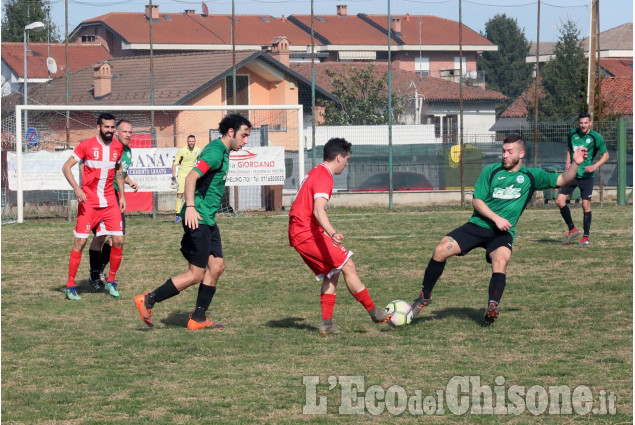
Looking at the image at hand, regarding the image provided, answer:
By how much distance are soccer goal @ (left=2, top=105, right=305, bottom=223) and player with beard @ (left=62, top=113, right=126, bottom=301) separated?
427 inches

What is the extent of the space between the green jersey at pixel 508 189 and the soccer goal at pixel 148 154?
13441 millimetres

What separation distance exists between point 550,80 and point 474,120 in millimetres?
4286

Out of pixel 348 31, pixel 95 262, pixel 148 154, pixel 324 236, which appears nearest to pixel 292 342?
pixel 324 236

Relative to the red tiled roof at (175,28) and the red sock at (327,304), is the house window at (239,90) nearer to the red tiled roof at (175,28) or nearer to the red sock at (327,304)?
the red sock at (327,304)

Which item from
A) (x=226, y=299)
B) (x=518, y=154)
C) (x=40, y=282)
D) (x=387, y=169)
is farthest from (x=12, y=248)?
(x=387, y=169)

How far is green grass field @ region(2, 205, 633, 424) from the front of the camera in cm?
600

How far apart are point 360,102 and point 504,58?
48.7 meters

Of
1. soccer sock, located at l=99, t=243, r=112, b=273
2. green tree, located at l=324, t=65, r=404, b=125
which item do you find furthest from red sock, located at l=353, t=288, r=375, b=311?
green tree, located at l=324, t=65, r=404, b=125

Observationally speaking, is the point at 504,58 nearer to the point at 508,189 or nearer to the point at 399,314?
the point at 508,189

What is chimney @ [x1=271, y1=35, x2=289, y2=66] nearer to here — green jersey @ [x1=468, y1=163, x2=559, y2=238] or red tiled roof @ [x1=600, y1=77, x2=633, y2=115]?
red tiled roof @ [x1=600, y1=77, x2=633, y2=115]

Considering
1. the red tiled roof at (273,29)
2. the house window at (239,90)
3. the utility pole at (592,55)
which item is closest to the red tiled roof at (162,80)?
the house window at (239,90)

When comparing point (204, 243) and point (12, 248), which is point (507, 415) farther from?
point (12, 248)

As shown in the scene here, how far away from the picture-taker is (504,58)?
84062 millimetres

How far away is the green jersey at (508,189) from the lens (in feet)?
28.6
